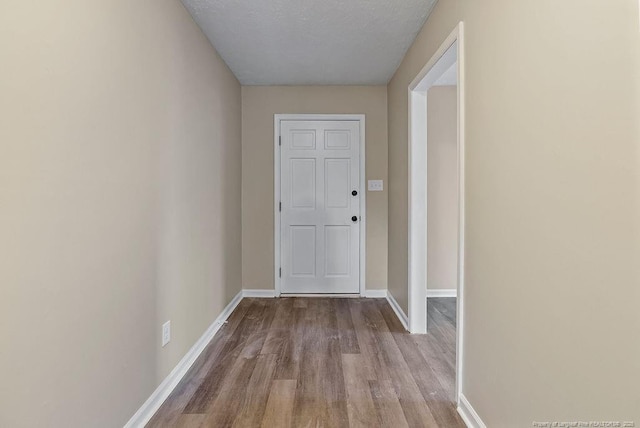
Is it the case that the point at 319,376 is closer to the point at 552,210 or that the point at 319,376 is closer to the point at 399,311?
the point at 399,311

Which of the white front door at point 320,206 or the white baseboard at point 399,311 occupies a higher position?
the white front door at point 320,206

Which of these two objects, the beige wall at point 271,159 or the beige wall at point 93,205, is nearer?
the beige wall at point 93,205

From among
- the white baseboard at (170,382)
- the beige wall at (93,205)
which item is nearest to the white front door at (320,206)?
the white baseboard at (170,382)

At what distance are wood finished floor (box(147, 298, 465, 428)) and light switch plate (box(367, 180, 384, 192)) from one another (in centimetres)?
139

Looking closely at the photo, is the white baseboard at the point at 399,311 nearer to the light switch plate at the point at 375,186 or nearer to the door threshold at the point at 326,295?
the door threshold at the point at 326,295

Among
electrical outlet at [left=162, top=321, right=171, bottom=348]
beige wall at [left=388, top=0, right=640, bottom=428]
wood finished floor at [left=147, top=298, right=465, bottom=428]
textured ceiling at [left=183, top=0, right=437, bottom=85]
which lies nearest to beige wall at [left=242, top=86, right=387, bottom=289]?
textured ceiling at [left=183, top=0, right=437, bottom=85]

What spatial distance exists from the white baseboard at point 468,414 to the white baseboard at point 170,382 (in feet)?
5.18

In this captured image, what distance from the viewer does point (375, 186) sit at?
3992mm

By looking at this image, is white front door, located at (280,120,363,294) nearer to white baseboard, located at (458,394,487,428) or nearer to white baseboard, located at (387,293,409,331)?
white baseboard, located at (387,293,409,331)

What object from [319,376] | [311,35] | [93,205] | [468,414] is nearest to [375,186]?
[311,35]

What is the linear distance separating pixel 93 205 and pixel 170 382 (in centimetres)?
121

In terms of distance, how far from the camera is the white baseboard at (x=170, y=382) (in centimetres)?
171

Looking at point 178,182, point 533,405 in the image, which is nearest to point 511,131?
point 533,405

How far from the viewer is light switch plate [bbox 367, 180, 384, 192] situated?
13.1 feet
